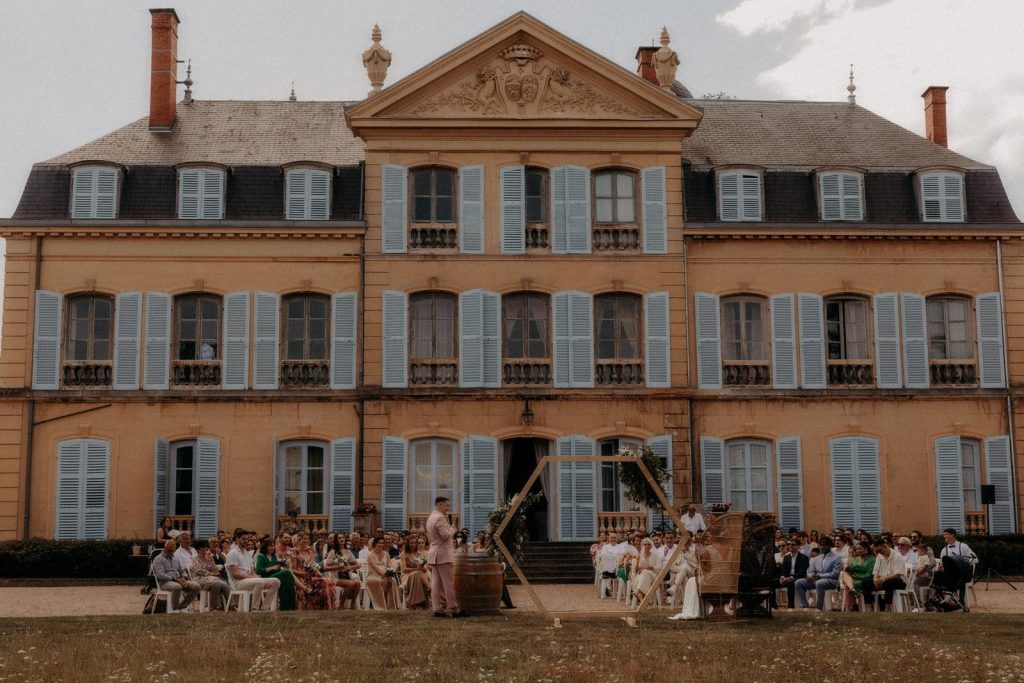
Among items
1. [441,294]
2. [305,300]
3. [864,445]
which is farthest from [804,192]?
[305,300]

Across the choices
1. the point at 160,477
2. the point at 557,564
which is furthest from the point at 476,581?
the point at 160,477

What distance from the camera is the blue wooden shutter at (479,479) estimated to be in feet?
92.1

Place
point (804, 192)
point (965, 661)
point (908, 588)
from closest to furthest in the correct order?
point (965, 661) < point (908, 588) < point (804, 192)

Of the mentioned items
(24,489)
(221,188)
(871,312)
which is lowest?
(24,489)

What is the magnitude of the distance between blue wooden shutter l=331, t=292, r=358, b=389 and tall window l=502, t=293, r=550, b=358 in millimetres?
3175

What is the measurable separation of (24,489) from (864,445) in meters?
17.4

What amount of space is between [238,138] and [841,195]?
13465 mm

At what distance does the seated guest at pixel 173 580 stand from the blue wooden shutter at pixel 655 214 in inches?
524

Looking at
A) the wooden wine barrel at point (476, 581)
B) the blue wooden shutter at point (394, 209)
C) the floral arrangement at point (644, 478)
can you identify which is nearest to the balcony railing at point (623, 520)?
the floral arrangement at point (644, 478)

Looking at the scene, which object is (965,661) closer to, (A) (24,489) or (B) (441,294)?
(B) (441,294)

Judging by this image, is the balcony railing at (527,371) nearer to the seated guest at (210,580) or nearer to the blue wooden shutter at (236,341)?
the blue wooden shutter at (236,341)

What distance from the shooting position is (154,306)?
28703mm

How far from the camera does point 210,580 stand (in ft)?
63.8

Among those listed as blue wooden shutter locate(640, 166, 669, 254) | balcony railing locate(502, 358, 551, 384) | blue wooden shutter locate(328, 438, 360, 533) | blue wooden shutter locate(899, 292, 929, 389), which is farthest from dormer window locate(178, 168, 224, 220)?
blue wooden shutter locate(899, 292, 929, 389)
